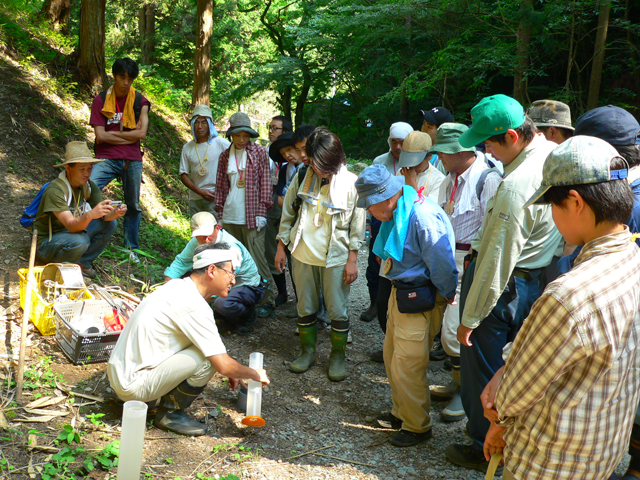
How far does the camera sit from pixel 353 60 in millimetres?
15961

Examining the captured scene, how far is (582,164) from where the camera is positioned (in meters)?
1.57

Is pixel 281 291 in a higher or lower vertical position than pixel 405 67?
lower

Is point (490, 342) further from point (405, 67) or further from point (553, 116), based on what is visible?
point (405, 67)

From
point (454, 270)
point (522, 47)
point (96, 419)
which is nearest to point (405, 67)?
point (522, 47)

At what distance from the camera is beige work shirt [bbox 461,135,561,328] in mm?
2590

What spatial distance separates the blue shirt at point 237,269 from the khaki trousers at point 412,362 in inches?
77.2

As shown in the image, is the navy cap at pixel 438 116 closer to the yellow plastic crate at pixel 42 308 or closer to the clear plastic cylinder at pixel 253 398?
the clear plastic cylinder at pixel 253 398

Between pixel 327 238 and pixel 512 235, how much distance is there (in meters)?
2.01

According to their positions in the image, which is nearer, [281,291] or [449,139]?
[449,139]

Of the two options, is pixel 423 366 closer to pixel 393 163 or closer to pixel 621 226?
pixel 621 226

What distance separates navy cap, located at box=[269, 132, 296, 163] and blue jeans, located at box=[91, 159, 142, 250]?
1.68m

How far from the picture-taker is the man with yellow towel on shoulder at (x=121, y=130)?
574 cm

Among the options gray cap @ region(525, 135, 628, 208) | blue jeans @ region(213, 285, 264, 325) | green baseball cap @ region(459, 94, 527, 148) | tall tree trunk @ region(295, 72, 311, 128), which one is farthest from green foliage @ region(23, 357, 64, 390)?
tall tree trunk @ region(295, 72, 311, 128)

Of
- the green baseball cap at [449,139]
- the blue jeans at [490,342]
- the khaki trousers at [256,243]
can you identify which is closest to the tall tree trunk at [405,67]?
the khaki trousers at [256,243]
